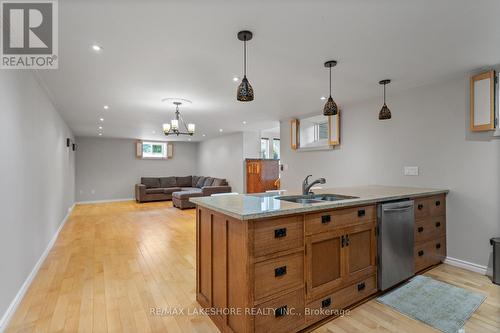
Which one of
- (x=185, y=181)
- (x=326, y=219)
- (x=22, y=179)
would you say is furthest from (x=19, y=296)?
(x=185, y=181)

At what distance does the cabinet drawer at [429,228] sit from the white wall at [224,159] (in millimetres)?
5526

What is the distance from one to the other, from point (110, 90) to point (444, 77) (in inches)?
177

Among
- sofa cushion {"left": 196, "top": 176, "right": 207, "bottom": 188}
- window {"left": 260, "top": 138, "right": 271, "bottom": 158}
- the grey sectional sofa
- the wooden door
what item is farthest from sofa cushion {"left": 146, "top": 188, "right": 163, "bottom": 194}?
window {"left": 260, "top": 138, "right": 271, "bottom": 158}

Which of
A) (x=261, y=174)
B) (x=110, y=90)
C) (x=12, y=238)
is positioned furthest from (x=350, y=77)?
(x=261, y=174)

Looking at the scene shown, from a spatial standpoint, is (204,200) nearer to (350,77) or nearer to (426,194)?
(350,77)

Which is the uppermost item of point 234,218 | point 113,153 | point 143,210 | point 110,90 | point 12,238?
point 110,90

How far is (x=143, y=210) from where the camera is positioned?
7320 mm

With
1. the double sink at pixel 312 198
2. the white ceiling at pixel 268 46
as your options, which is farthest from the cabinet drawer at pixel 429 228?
the white ceiling at pixel 268 46

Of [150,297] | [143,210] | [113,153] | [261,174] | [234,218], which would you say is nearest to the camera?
[234,218]

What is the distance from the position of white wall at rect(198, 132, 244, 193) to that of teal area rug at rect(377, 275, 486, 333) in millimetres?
5814

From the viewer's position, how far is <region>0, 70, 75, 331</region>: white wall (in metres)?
2.03

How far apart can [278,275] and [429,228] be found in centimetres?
236

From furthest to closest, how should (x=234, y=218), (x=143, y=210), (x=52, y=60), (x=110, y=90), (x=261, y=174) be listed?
(x=261, y=174) → (x=143, y=210) → (x=110, y=90) → (x=52, y=60) → (x=234, y=218)

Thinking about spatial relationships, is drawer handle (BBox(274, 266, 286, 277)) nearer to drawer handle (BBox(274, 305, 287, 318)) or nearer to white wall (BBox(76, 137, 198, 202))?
drawer handle (BBox(274, 305, 287, 318))
